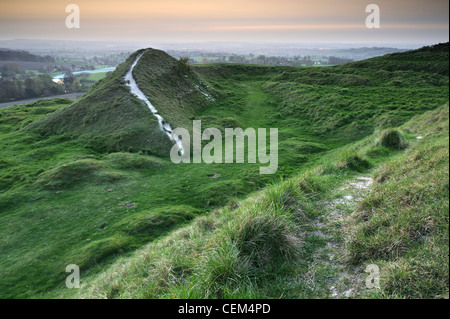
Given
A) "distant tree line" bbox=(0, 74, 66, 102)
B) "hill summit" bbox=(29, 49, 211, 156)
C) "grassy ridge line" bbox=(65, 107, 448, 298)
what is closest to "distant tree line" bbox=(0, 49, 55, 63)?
"distant tree line" bbox=(0, 74, 66, 102)

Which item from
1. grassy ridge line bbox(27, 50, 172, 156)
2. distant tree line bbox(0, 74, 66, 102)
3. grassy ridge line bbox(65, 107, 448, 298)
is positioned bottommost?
grassy ridge line bbox(65, 107, 448, 298)

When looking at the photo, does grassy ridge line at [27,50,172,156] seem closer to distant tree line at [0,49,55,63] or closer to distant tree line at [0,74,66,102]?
distant tree line at [0,74,66,102]

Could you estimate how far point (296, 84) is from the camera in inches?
1972

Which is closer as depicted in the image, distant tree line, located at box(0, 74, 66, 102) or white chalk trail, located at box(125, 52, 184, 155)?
white chalk trail, located at box(125, 52, 184, 155)

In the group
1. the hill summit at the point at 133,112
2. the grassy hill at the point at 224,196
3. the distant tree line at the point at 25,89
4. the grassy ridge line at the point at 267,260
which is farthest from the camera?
the distant tree line at the point at 25,89

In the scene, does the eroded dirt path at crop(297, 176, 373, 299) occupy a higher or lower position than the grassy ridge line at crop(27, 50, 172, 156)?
lower

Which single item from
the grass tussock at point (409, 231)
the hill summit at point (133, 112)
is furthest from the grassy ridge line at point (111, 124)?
the grass tussock at point (409, 231)

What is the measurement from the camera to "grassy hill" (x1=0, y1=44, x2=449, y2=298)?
223 inches

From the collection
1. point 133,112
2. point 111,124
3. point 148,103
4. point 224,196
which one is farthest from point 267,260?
point 148,103

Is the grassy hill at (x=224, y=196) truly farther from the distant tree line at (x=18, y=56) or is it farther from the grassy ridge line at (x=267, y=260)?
the distant tree line at (x=18, y=56)

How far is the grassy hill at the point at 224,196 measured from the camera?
567 centimetres
